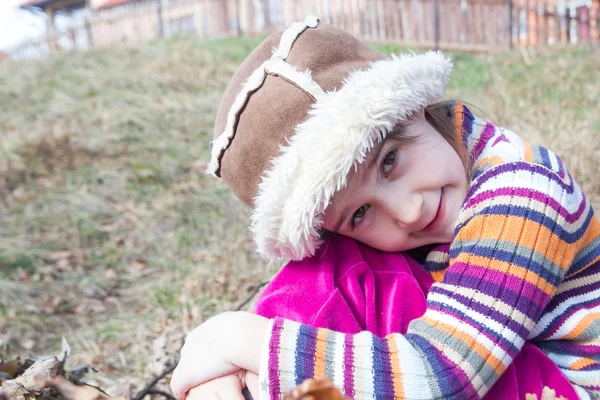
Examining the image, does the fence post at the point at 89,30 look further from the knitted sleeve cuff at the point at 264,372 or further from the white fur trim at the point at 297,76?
the knitted sleeve cuff at the point at 264,372

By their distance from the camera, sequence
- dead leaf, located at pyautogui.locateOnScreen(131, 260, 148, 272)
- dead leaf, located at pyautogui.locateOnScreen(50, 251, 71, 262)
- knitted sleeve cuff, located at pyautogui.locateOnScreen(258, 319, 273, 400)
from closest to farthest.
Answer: knitted sleeve cuff, located at pyautogui.locateOnScreen(258, 319, 273, 400) → dead leaf, located at pyautogui.locateOnScreen(131, 260, 148, 272) → dead leaf, located at pyautogui.locateOnScreen(50, 251, 71, 262)

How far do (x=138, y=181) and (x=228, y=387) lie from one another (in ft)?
14.3

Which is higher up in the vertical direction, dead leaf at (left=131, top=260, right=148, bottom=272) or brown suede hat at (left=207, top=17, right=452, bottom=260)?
brown suede hat at (left=207, top=17, right=452, bottom=260)

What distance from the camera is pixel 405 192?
4.66ft

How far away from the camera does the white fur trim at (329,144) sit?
137cm

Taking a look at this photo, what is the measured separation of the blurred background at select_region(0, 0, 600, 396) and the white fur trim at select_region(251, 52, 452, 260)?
38.1 inches

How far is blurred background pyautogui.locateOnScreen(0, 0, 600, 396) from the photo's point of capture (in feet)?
10.4

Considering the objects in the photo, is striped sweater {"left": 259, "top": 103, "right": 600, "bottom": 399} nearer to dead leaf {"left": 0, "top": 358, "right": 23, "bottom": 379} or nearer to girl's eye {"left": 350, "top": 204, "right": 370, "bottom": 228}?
girl's eye {"left": 350, "top": 204, "right": 370, "bottom": 228}

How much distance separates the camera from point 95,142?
6.01m

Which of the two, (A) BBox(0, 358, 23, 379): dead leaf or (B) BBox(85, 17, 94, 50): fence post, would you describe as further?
(B) BBox(85, 17, 94, 50): fence post

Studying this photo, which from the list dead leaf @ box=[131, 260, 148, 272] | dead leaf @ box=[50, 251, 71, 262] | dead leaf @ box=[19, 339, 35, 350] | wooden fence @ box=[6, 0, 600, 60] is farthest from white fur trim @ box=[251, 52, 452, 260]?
wooden fence @ box=[6, 0, 600, 60]

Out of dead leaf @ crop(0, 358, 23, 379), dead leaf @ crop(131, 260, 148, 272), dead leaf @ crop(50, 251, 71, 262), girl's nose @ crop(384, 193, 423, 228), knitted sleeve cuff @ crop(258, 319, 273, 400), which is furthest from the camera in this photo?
dead leaf @ crop(50, 251, 71, 262)

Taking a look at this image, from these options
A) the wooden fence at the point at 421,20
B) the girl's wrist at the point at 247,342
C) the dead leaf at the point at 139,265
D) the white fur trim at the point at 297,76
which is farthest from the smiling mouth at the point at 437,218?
the wooden fence at the point at 421,20

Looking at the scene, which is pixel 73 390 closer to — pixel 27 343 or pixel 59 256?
pixel 27 343
